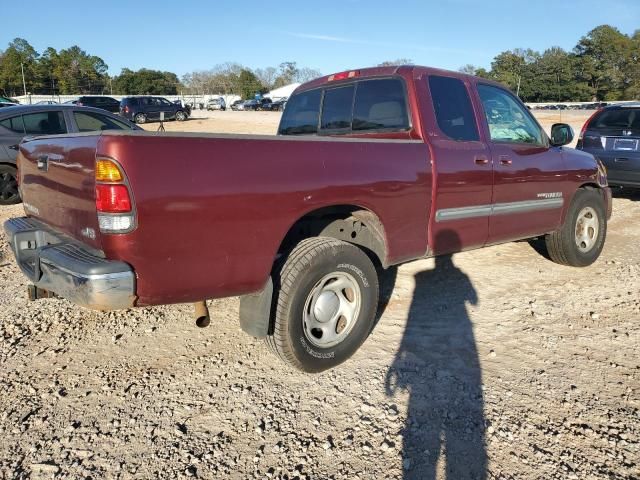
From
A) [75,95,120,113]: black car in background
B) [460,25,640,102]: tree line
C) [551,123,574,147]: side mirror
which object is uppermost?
[460,25,640,102]: tree line

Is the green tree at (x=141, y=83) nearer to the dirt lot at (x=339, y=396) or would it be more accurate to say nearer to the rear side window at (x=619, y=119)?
the rear side window at (x=619, y=119)

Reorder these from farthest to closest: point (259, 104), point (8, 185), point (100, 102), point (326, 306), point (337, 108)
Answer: point (259, 104) < point (100, 102) < point (8, 185) < point (337, 108) < point (326, 306)

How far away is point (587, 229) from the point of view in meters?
5.52

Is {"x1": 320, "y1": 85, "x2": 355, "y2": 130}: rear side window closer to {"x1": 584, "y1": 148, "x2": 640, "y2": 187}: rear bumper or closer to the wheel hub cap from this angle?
the wheel hub cap

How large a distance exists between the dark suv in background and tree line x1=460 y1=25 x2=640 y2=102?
64.1 metres

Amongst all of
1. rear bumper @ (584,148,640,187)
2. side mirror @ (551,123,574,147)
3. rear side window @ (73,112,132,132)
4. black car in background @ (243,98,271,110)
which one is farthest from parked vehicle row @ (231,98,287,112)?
A: side mirror @ (551,123,574,147)

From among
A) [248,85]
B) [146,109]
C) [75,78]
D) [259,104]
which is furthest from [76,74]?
[146,109]

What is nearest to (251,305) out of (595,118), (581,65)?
(595,118)

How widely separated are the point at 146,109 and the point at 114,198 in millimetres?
33400

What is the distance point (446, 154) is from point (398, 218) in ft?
2.31

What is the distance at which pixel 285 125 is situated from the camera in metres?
5.12

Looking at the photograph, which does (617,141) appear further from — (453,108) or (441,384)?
(441,384)

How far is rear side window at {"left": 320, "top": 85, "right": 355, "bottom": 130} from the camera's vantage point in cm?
438

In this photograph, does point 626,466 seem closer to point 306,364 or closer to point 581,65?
point 306,364
